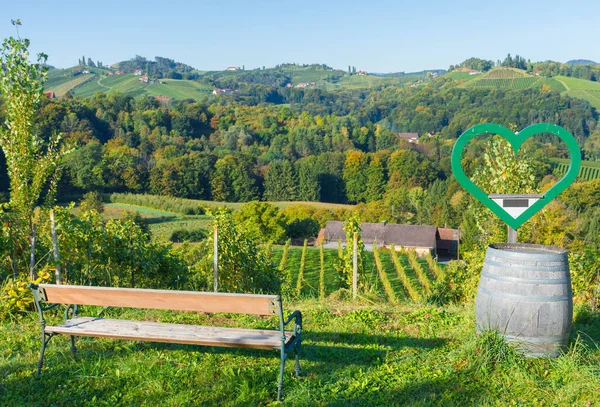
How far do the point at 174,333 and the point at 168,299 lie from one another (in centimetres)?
32

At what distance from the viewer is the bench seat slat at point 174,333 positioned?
10.9 feet

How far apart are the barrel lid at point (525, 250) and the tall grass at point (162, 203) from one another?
5475 centimetres

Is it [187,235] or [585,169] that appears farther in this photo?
[585,169]

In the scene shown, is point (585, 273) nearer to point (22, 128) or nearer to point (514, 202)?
point (514, 202)

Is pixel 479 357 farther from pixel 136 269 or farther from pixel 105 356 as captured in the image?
pixel 136 269

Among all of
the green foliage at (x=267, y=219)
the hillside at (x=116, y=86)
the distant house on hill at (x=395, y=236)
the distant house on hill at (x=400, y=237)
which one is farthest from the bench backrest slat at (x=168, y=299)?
the hillside at (x=116, y=86)

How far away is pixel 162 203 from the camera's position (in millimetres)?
59062

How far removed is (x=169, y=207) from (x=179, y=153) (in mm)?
26226

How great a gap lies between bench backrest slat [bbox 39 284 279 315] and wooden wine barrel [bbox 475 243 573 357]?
1680 millimetres

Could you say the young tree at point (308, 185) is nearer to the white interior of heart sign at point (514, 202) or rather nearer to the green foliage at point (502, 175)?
the green foliage at point (502, 175)

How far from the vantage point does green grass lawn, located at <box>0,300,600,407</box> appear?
3.13 m

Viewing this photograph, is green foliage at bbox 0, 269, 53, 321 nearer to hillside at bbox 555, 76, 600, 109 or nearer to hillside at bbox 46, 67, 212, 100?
hillside at bbox 555, 76, 600, 109

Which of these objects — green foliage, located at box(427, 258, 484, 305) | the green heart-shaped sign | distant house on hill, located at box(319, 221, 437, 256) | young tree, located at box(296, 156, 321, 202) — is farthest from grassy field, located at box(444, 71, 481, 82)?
the green heart-shaped sign

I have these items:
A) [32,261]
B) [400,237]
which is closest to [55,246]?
[32,261]
